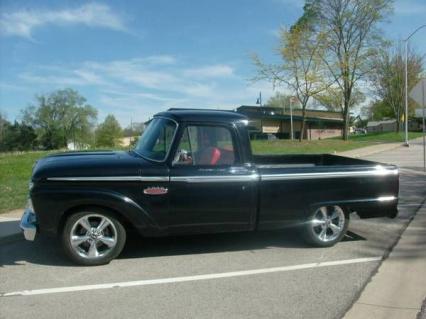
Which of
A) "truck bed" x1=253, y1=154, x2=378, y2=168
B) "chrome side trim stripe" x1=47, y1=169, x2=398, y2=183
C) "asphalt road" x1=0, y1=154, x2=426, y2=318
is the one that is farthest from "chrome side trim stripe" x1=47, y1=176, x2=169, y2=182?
"truck bed" x1=253, y1=154, x2=378, y2=168

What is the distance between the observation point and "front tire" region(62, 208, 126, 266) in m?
5.22

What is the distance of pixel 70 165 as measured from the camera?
5246 millimetres

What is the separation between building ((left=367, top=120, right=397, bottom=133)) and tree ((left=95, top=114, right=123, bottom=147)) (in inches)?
2316

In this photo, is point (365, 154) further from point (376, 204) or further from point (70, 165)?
point (70, 165)

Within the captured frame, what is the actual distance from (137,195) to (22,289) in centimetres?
153

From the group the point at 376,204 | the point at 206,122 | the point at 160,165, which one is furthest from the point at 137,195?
the point at 376,204

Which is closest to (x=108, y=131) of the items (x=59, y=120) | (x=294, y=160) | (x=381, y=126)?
(x=59, y=120)

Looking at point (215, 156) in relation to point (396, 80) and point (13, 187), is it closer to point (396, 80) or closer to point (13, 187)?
point (13, 187)

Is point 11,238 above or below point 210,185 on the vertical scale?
below

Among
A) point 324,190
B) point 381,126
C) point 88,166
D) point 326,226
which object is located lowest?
point 326,226

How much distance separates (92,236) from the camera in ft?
17.3

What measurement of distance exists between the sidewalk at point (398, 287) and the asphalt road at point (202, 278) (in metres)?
0.13

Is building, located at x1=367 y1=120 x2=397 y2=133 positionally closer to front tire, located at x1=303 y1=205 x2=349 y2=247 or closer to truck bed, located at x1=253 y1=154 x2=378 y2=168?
truck bed, located at x1=253 y1=154 x2=378 y2=168

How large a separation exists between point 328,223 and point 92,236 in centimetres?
307
